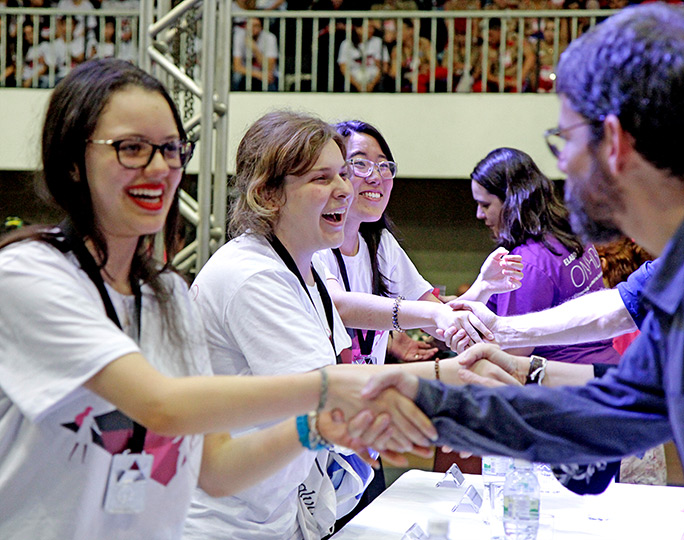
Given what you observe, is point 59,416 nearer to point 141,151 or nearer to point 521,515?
point 141,151

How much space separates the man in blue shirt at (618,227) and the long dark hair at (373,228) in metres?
1.57

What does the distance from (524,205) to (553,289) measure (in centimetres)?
40

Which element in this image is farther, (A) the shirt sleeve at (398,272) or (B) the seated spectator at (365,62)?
(B) the seated spectator at (365,62)

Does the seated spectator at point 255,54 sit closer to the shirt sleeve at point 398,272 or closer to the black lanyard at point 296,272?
the shirt sleeve at point 398,272

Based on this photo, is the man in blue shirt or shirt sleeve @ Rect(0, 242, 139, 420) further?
shirt sleeve @ Rect(0, 242, 139, 420)

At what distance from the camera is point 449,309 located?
111 inches

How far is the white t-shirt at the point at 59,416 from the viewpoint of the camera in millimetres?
1298

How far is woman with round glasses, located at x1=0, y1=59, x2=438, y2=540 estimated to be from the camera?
1.31 meters

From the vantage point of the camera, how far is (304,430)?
5.10ft

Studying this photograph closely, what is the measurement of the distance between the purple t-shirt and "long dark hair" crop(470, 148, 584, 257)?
49 millimetres

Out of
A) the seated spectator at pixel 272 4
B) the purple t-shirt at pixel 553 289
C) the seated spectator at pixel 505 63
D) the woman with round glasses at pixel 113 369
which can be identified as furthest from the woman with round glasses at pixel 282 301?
the seated spectator at pixel 272 4

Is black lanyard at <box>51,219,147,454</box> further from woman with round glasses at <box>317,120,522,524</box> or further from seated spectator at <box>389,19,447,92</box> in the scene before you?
seated spectator at <box>389,19,447,92</box>

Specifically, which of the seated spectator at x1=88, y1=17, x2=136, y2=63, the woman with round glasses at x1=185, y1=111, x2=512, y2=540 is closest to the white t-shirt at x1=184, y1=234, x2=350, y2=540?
the woman with round glasses at x1=185, y1=111, x2=512, y2=540

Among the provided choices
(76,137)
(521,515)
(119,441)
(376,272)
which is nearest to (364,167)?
(376,272)
